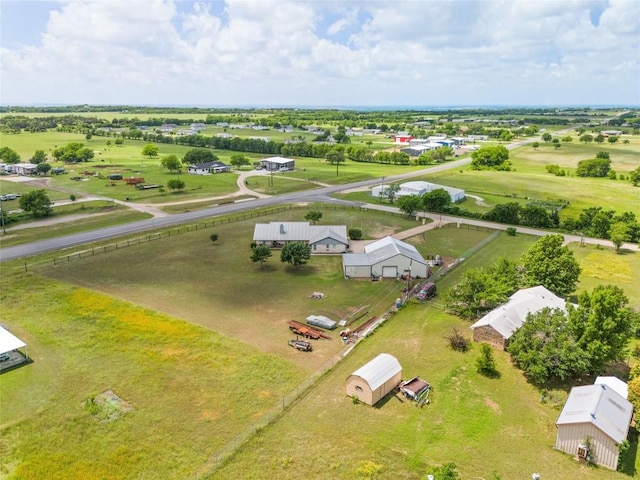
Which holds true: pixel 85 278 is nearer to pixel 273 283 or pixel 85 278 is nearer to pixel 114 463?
pixel 273 283

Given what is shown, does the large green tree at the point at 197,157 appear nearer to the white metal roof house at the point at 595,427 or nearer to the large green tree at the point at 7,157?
the large green tree at the point at 7,157

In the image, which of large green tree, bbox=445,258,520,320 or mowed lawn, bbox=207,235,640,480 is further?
large green tree, bbox=445,258,520,320

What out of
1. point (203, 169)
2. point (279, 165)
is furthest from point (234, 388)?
point (279, 165)

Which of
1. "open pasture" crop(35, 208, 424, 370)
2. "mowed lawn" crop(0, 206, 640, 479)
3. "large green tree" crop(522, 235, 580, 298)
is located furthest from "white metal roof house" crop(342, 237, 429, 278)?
"large green tree" crop(522, 235, 580, 298)

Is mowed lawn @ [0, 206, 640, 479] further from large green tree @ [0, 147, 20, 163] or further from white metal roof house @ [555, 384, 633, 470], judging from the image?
large green tree @ [0, 147, 20, 163]

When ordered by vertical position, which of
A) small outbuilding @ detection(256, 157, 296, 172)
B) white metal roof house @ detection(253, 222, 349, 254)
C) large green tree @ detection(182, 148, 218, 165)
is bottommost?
white metal roof house @ detection(253, 222, 349, 254)

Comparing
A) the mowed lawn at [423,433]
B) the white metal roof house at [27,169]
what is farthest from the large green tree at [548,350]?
the white metal roof house at [27,169]
